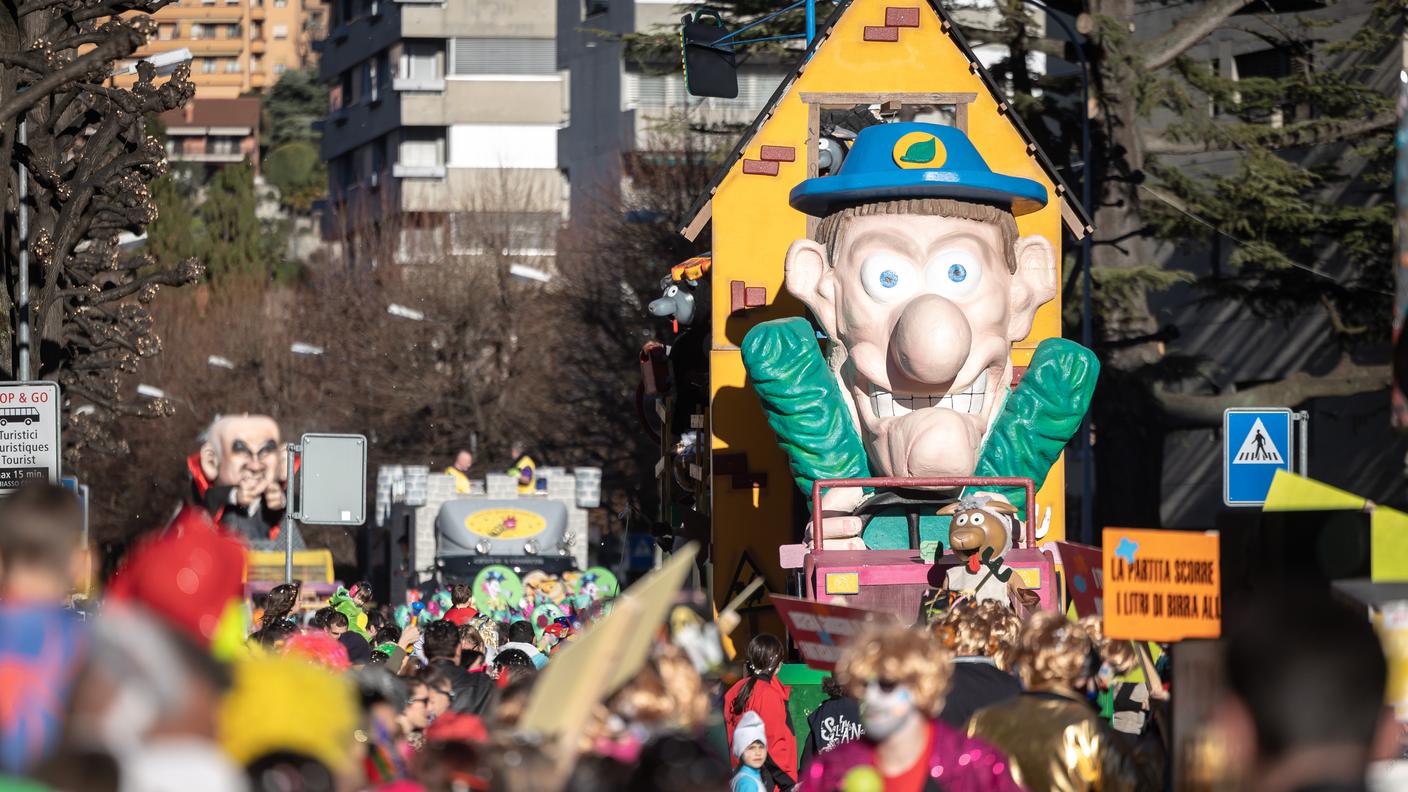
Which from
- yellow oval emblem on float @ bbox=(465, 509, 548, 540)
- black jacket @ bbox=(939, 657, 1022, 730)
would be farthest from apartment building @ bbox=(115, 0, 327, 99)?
black jacket @ bbox=(939, 657, 1022, 730)

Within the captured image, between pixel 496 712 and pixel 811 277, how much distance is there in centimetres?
983

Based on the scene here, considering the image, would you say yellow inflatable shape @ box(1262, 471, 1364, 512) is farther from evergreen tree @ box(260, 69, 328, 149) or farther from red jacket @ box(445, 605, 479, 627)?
evergreen tree @ box(260, 69, 328, 149)

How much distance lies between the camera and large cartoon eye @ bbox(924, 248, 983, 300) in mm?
14273

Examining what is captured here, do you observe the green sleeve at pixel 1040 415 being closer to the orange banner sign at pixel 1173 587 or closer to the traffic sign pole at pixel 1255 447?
the traffic sign pole at pixel 1255 447

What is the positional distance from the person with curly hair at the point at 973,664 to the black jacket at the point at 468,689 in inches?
62.8

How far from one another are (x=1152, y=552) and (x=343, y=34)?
231 feet

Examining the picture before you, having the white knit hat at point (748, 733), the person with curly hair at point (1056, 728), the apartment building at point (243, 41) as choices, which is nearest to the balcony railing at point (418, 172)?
the apartment building at point (243, 41)

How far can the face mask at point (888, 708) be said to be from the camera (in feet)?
18.2

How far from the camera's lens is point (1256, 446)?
14.3 m

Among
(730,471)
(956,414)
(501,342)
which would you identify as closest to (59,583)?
(956,414)

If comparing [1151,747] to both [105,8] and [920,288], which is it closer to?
[920,288]

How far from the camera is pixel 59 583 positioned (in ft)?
15.7

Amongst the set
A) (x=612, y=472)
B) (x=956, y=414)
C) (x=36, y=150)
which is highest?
(x=36, y=150)

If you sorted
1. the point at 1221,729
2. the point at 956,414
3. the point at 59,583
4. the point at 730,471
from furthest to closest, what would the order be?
the point at 730,471, the point at 956,414, the point at 59,583, the point at 1221,729
